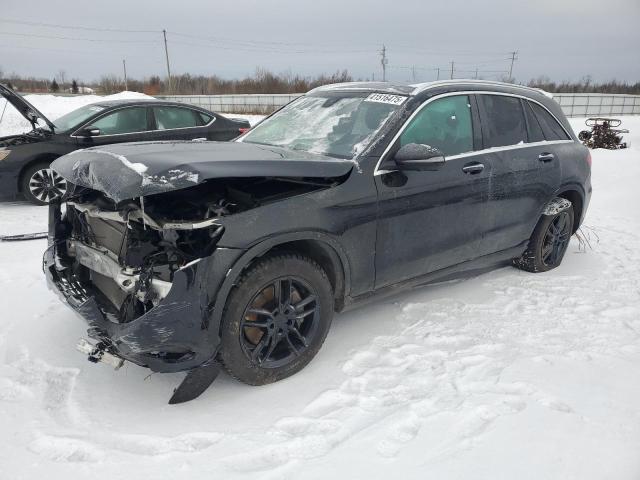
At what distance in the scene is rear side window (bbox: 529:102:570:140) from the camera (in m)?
4.66

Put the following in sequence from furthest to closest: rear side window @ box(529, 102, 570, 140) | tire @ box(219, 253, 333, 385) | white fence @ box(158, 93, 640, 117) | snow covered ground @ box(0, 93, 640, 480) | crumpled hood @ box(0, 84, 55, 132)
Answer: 1. white fence @ box(158, 93, 640, 117)
2. crumpled hood @ box(0, 84, 55, 132)
3. rear side window @ box(529, 102, 570, 140)
4. tire @ box(219, 253, 333, 385)
5. snow covered ground @ box(0, 93, 640, 480)

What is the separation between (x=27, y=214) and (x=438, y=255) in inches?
233

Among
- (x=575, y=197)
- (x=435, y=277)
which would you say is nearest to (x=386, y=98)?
(x=435, y=277)

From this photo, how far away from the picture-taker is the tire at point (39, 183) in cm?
710

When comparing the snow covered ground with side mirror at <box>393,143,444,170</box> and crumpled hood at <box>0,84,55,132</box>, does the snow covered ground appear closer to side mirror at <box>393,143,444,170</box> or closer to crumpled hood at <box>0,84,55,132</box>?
side mirror at <box>393,143,444,170</box>

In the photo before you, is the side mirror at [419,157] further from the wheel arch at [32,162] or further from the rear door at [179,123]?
the wheel arch at [32,162]

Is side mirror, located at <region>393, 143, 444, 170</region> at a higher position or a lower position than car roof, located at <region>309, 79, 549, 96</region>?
lower

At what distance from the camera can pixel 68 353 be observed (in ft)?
10.9

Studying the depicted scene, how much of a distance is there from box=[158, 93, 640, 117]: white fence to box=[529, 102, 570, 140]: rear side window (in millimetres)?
30189

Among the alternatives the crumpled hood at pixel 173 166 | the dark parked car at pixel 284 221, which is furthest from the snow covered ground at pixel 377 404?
the crumpled hood at pixel 173 166

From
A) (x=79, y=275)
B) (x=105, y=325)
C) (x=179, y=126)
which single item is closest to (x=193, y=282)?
(x=105, y=325)

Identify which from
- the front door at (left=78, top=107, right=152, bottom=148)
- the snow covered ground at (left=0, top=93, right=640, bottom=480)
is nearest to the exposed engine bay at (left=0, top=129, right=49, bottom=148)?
the front door at (left=78, top=107, right=152, bottom=148)

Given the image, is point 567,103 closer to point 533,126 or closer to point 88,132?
point 533,126

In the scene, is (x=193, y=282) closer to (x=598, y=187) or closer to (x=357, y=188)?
(x=357, y=188)
